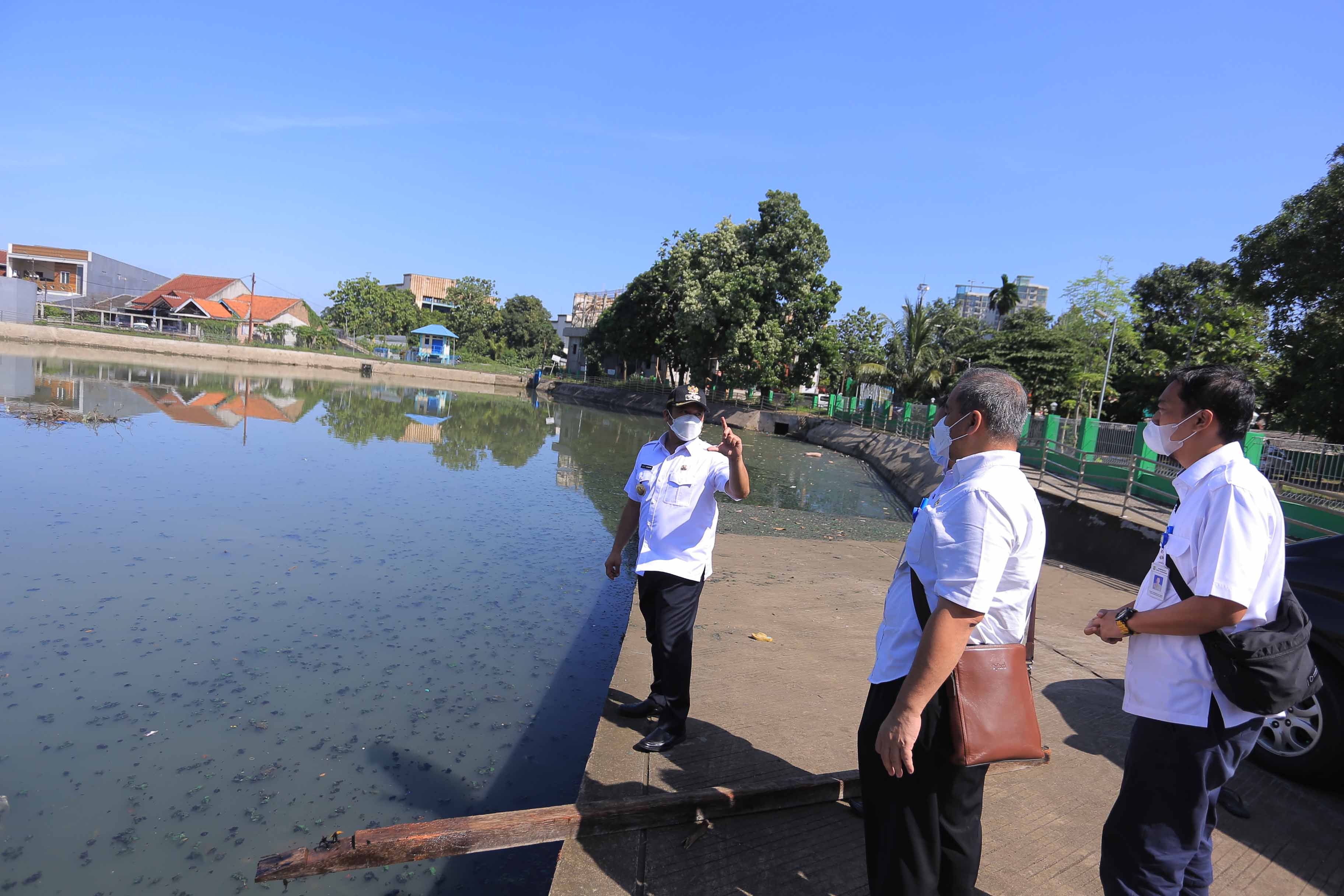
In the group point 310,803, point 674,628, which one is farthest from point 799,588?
point 310,803

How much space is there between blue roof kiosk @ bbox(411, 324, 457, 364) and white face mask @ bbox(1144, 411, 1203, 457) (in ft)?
190

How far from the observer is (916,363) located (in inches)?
1441

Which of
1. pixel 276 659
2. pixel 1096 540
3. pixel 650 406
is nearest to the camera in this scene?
pixel 276 659

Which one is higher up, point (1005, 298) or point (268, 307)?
point (1005, 298)

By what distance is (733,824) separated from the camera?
275 centimetres

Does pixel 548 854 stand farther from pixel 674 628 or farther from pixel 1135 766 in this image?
pixel 1135 766


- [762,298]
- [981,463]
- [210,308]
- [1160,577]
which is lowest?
[1160,577]

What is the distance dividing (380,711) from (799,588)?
359 centimetres

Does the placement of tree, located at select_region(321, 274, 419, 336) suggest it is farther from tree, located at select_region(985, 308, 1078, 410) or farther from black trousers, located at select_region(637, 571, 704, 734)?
black trousers, located at select_region(637, 571, 704, 734)

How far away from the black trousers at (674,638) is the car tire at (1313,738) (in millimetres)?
2588

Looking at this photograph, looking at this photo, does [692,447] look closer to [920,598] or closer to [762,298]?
[920,598]

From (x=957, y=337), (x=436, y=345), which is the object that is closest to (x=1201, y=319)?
(x=957, y=337)

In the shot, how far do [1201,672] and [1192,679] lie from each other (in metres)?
0.03

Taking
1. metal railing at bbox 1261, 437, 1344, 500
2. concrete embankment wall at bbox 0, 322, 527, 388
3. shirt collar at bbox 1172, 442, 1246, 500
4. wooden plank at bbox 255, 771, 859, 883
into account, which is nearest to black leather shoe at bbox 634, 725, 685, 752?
wooden plank at bbox 255, 771, 859, 883
